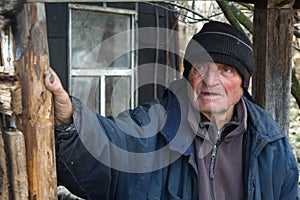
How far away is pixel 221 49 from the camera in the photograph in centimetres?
219

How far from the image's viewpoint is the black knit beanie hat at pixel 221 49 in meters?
→ 2.20

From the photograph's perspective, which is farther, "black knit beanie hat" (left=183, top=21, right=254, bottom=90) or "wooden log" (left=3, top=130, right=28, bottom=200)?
"black knit beanie hat" (left=183, top=21, right=254, bottom=90)

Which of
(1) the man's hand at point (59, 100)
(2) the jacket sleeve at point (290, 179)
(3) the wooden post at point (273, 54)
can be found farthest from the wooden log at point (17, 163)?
(3) the wooden post at point (273, 54)

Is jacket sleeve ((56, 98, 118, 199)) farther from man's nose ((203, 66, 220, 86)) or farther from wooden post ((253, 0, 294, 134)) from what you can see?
wooden post ((253, 0, 294, 134))

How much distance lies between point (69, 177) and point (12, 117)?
0.47 m

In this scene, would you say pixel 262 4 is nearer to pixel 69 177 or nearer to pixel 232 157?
pixel 232 157

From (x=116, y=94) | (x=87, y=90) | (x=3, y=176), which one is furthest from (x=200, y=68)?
(x=116, y=94)

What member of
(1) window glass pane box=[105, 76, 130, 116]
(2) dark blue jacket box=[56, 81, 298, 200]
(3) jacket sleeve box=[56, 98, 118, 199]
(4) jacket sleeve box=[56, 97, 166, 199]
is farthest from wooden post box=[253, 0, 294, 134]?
(1) window glass pane box=[105, 76, 130, 116]

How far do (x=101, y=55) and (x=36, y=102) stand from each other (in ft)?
12.8

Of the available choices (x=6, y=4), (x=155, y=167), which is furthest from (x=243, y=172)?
(x=6, y=4)

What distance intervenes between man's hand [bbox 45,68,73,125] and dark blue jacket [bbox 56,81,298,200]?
4 centimetres

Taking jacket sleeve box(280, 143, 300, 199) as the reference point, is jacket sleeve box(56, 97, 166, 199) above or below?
above

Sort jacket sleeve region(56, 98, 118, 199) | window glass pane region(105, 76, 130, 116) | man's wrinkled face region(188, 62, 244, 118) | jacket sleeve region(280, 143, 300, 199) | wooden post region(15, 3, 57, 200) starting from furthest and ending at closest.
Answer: window glass pane region(105, 76, 130, 116) < jacket sleeve region(280, 143, 300, 199) < man's wrinkled face region(188, 62, 244, 118) < jacket sleeve region(56, 98, 118, 199) < wooden post region(15, 3, 57, 200)

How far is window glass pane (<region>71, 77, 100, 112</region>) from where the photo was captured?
5.16 metres
